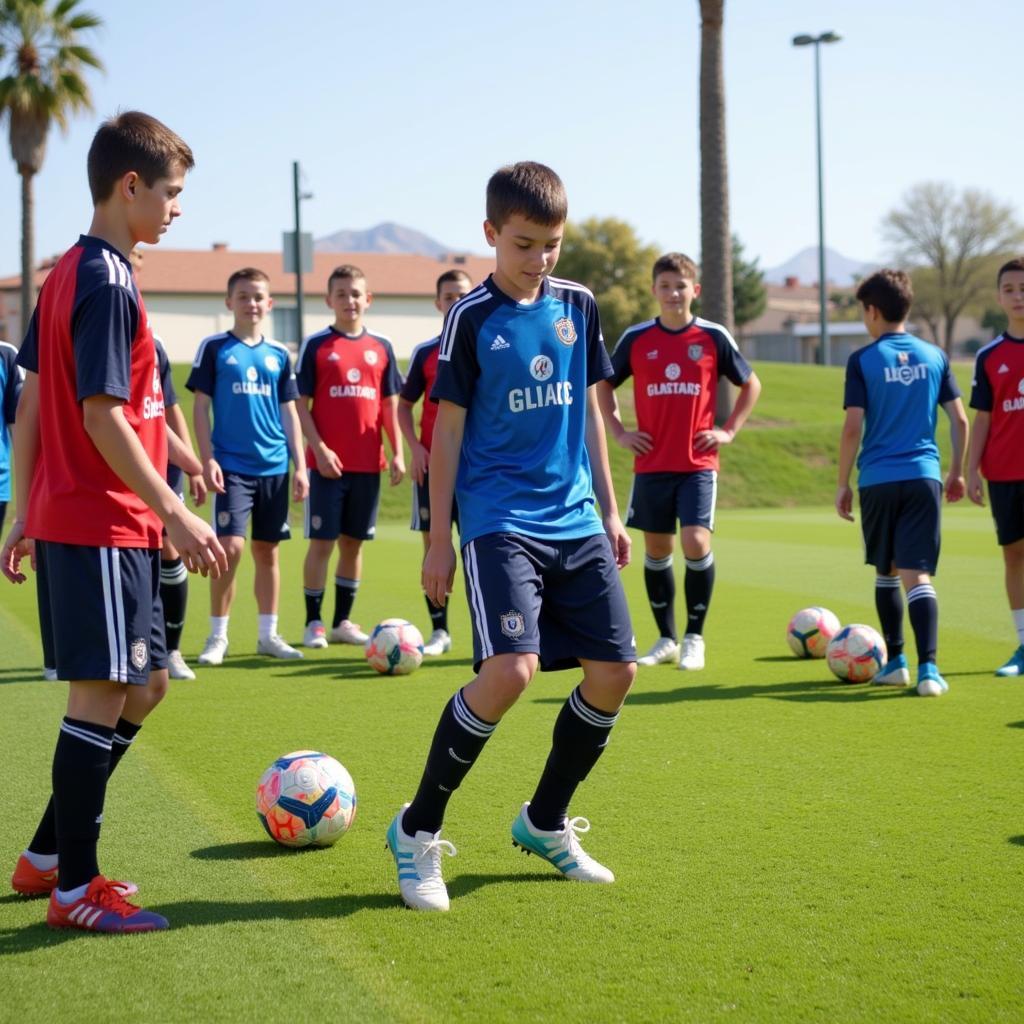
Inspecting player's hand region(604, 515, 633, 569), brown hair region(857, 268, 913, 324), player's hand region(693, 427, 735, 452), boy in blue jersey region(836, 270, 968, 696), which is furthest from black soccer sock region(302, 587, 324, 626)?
player's hand region(604, 515, 633, 569)

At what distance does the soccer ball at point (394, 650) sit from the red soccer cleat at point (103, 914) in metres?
4.41

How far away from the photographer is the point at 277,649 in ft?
30.1

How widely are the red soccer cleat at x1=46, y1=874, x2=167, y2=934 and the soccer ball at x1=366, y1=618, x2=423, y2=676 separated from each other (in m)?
4.41

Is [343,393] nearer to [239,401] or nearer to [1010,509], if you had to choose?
[239,401]

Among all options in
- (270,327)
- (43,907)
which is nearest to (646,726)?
(43,907)

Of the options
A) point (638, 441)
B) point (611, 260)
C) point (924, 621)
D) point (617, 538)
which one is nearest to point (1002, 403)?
point (924, 621)

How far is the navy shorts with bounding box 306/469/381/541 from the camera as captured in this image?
9.62 meters

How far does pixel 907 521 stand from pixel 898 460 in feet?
1.18

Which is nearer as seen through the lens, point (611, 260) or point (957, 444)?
point (957, 444)

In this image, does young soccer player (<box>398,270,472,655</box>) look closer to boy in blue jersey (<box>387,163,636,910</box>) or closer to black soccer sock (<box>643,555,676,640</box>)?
black soccer sock (<box>643,555,676,640</box>)

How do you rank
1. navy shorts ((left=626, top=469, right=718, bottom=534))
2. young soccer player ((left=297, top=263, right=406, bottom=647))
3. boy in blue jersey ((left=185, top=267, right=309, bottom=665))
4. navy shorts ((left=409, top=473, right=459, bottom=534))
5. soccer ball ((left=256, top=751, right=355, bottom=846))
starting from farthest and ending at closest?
young soccer player ((left=297, top=263, right=406, bottom=647))
navy shorts ((left=409, top=473, right=459, bottom=534))
boy in blue jersey ((left=185, top=267, right=309, bottom=665))
navy shorts ((left=626, top=469, right=718, bottom=534))
soccer ball ((left=256, top=751, right=355, bottom=846))

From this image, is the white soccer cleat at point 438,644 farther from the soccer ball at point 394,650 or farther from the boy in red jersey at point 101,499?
the boy in red jersey at point 101,499

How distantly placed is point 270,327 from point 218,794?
60.1m

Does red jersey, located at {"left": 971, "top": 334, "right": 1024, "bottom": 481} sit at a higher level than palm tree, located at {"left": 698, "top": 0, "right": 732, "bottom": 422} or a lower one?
lower
